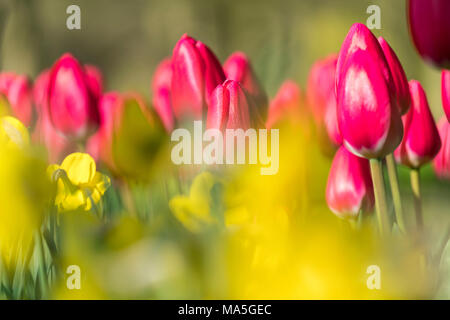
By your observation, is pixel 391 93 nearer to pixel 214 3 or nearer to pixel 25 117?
pixel 214 3

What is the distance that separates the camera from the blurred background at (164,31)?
1.77 ft

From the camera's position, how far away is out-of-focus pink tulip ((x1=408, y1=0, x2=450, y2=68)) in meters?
0.42

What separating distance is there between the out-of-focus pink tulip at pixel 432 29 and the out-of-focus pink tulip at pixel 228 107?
0.50 feet

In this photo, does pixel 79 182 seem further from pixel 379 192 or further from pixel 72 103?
pixel 379 192

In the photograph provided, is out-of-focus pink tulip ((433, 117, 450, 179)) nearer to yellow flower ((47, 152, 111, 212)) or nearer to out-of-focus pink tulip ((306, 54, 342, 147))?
out-of-focus pink tulip ((306, 54, 342, 147))

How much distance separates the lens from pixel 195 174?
489 millimetres

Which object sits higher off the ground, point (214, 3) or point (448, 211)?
point (214, 3)

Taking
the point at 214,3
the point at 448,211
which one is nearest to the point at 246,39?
the point at 214,3

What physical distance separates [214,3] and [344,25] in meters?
0.13

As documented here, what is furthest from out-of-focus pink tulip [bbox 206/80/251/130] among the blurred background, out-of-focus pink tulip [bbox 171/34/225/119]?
the blurred background

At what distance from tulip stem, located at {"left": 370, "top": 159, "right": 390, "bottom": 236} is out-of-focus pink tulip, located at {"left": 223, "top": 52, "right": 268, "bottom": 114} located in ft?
0.36

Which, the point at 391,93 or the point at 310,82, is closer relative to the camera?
the point at 391,93

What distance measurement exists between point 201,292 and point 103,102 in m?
0.19
